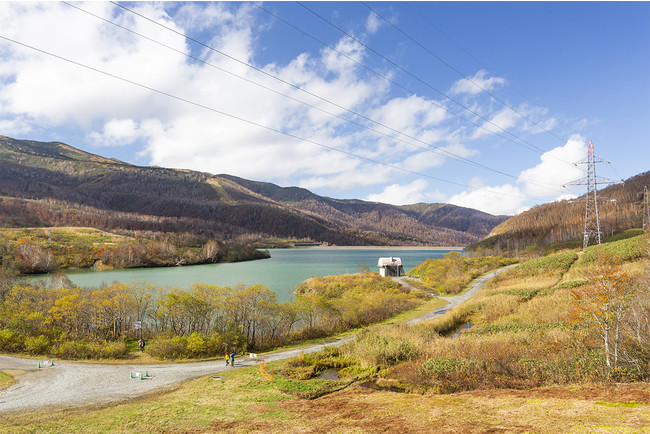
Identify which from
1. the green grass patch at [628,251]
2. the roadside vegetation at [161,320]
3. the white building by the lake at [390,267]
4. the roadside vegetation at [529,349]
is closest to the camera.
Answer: the roadside vegetation at [529,349]

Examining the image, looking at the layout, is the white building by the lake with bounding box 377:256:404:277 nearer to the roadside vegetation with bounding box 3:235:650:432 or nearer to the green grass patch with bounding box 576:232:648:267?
the green grass patch with bounding box 576:232:648:267

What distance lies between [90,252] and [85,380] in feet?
410

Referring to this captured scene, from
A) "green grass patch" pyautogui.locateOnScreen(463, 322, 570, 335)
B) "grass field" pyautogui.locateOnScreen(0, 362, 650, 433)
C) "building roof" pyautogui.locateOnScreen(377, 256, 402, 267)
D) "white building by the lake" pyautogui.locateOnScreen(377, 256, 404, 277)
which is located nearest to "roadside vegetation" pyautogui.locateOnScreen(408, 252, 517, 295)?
"white building by the lake" pyautogui.locateOnScreen(377, 256, 404, 277)

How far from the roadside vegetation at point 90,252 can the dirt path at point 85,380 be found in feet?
307

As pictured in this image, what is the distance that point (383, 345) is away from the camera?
26.0 metres

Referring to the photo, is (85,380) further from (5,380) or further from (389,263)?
(389,263)

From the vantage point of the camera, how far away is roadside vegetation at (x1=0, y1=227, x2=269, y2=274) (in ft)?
341

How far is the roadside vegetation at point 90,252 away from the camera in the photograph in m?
104

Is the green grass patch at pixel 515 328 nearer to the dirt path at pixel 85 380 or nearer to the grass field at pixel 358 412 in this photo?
the grass field at pixel 358 412

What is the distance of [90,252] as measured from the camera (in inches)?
4973

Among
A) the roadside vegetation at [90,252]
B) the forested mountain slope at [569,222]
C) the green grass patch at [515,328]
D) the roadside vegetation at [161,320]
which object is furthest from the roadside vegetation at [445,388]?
the forested mountain slope at [569,222]

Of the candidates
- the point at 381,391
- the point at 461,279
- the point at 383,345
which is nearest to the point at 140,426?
the point at 381,391

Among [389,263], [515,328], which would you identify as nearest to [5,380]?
[515,328]

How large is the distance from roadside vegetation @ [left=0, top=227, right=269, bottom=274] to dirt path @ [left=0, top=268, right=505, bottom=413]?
307 ft
